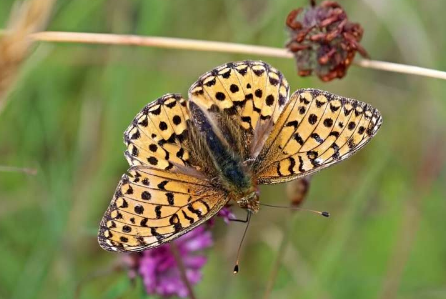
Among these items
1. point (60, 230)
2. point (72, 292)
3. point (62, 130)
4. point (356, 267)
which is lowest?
point (356, 267)

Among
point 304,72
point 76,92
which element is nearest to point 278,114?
point 304,72

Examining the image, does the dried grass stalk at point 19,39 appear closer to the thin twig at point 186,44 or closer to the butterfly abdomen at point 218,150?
the thin twig at point 186,44

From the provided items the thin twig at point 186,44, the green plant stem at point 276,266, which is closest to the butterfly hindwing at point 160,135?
the thin twig at point 186,44

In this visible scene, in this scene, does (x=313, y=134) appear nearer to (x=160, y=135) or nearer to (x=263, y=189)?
(x=160, y=135)

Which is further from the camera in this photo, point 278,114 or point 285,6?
point 285,6

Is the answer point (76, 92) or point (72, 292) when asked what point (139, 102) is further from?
point (72, 292)

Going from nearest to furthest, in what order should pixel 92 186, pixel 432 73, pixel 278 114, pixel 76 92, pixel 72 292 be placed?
pixel 432 73 → pixel 278 114 → pixel 72 292 → pixel 92 186 → pixel 76 92

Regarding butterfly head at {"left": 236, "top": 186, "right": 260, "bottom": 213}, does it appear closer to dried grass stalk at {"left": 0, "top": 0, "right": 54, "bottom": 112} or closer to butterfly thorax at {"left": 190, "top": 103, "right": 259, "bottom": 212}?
butterfly thorax at {"left": 190, "top": 103, "right": 259, "bottom": 212}
